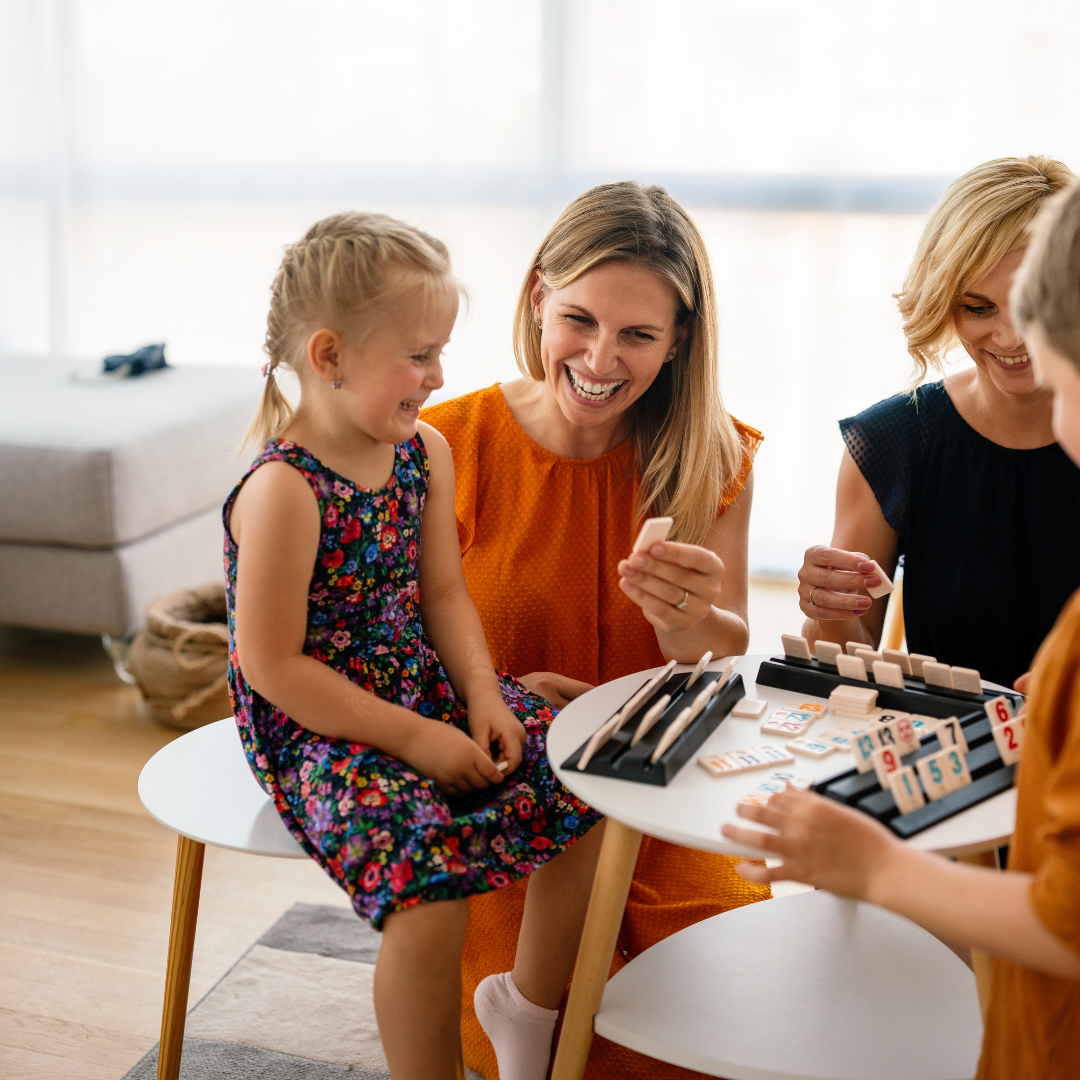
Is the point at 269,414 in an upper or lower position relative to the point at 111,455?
upper

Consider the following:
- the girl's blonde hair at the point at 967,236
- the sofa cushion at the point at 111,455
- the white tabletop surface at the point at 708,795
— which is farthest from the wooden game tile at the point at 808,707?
the sofa cushion at the point at 111,455

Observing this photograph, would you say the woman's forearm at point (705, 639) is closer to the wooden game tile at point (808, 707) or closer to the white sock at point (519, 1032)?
the wooden game tile at point (808, 707)

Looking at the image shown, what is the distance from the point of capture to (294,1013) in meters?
1.58

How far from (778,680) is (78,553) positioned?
1.77 meters

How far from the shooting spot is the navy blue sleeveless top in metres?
1.54

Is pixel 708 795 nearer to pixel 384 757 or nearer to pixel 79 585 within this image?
pixel 384 757

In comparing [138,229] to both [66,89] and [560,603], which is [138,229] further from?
[560,603]

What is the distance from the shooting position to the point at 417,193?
3.66 meters

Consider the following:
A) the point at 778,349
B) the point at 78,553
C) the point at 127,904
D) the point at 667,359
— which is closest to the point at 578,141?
the point at 778,349

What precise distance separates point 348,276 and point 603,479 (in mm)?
532

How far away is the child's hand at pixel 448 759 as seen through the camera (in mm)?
1193

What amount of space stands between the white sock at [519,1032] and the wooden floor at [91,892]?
50 centimetres

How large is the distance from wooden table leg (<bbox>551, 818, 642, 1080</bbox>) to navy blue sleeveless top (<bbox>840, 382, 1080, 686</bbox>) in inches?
26.3

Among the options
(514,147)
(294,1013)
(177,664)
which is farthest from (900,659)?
(514,147)
